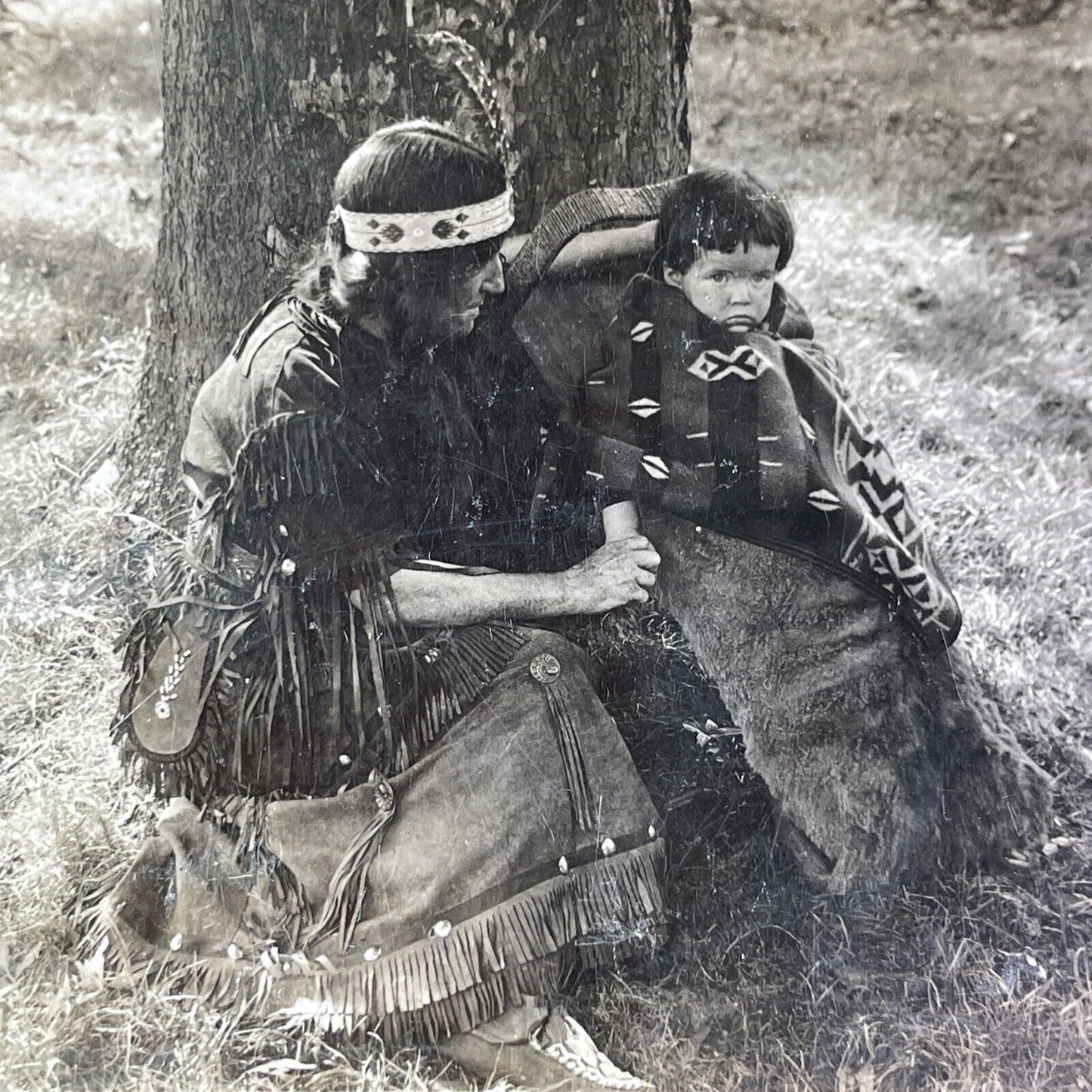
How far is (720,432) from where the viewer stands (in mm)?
2096

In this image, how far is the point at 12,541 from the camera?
86.5 inches

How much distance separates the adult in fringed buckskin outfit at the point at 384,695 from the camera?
2.02 meters

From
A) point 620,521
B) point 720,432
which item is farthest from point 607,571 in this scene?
point 720,432

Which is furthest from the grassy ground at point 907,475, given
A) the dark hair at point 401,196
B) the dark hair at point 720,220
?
the dark hair at point 401,196

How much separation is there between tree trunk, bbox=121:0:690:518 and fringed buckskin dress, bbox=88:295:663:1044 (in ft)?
0.50

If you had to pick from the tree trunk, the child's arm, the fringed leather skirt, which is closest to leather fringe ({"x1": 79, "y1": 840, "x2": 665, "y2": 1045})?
the fringed leather skirt

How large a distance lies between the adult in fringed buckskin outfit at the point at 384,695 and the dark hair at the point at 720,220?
343mm

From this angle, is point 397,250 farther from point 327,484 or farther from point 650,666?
point 650,666

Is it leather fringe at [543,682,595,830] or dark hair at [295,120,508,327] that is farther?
leather fringe at [543,682,595,830]

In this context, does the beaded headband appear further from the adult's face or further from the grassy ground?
the grassy ground

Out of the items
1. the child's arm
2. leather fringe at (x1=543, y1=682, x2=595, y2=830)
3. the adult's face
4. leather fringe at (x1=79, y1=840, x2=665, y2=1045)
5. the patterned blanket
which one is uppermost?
the adult's face

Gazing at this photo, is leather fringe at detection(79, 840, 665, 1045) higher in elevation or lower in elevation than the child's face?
lower

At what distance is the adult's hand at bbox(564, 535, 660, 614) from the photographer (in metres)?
2.11

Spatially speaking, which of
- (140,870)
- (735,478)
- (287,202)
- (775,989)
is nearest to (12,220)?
(287,202)
